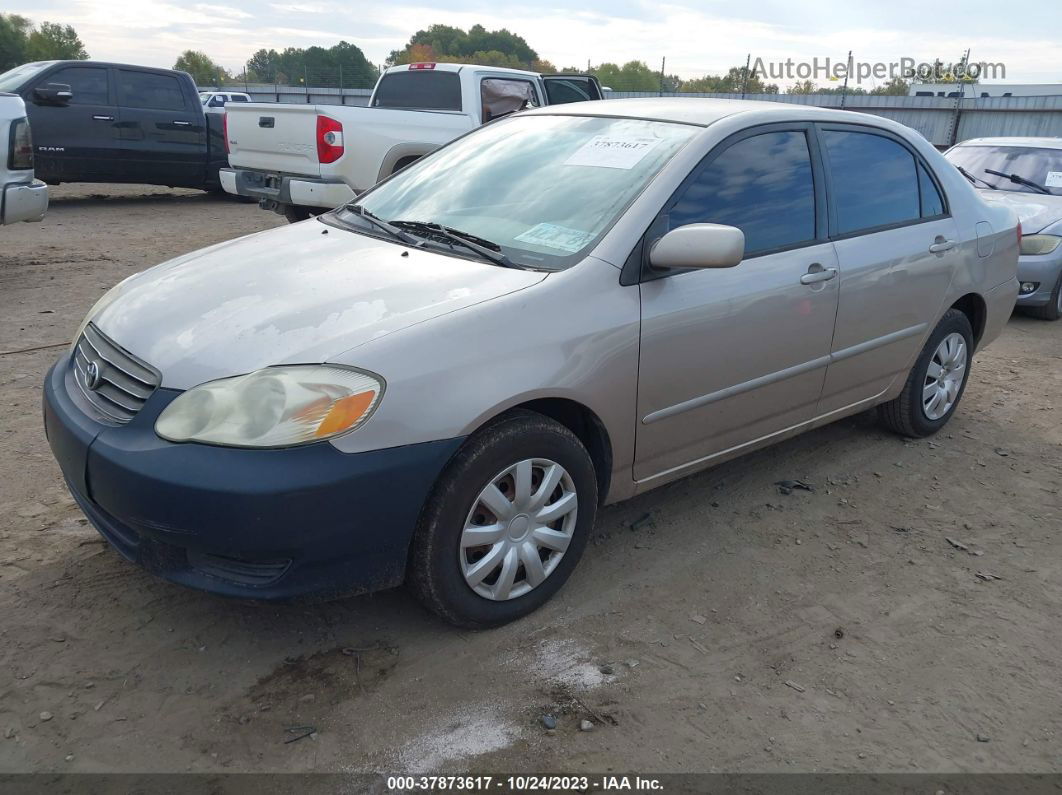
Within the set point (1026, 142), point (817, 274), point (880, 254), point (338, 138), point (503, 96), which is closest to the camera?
point (817, 274)

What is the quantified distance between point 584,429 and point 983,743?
1.54 meters

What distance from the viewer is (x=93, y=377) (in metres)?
2.75

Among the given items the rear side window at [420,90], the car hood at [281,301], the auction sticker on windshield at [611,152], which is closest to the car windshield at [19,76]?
the rear side window at [420,90]

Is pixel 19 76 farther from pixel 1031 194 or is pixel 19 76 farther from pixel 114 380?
pixel 1031 194

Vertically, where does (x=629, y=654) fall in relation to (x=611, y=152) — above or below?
below

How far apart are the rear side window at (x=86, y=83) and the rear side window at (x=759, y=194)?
10.5 m

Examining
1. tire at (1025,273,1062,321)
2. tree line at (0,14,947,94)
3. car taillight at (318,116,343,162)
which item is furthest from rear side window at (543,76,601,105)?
tree line at (0,14,947,94)

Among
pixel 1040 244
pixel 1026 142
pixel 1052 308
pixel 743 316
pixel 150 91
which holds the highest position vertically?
pixel 150 91

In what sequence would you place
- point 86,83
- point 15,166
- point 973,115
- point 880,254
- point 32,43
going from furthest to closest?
point 32,43
point 973,115
point 86,83
point 15,166
point 880,254

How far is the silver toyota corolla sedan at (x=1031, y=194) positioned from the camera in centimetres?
759

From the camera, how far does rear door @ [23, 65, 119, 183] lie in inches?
429

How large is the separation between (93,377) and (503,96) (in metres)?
8.02

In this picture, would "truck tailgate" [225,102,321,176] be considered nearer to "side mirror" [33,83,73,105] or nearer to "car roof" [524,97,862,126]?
"side mirror" [33,83,73,105]

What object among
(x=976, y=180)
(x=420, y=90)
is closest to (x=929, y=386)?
(x=976, y=180)
